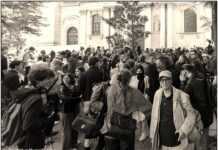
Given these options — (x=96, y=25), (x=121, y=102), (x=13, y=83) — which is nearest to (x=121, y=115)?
(x=121, y=102)

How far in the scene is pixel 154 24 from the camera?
7.68 metres

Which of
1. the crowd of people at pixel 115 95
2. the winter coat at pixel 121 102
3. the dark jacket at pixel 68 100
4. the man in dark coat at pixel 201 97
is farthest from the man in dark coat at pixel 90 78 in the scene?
the man in dark coat at pixel 201 97

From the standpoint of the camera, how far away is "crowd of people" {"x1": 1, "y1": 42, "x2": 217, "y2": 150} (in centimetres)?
419

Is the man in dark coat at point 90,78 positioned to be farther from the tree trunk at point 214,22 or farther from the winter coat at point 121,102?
the tree trunk at point 214,22

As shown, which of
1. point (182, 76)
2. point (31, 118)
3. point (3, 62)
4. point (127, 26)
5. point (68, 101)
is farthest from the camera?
point (127, 26)

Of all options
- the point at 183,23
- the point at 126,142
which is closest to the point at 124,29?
the point at 183,23

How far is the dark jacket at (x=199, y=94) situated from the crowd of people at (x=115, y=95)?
0.01 m

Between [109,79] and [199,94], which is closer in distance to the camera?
[199,94]

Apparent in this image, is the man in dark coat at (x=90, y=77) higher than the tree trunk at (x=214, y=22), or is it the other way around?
the tree trunk at (x=214, y=22)

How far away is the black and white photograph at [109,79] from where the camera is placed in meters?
4.23

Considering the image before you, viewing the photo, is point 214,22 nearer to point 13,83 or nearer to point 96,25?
point 96,25

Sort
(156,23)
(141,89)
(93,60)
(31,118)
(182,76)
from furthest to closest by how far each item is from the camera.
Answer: (156,23) → (141,89) → (182,76) → (93,60) → (31,118)

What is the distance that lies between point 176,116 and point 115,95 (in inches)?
30.1

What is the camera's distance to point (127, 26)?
23.5 feet
